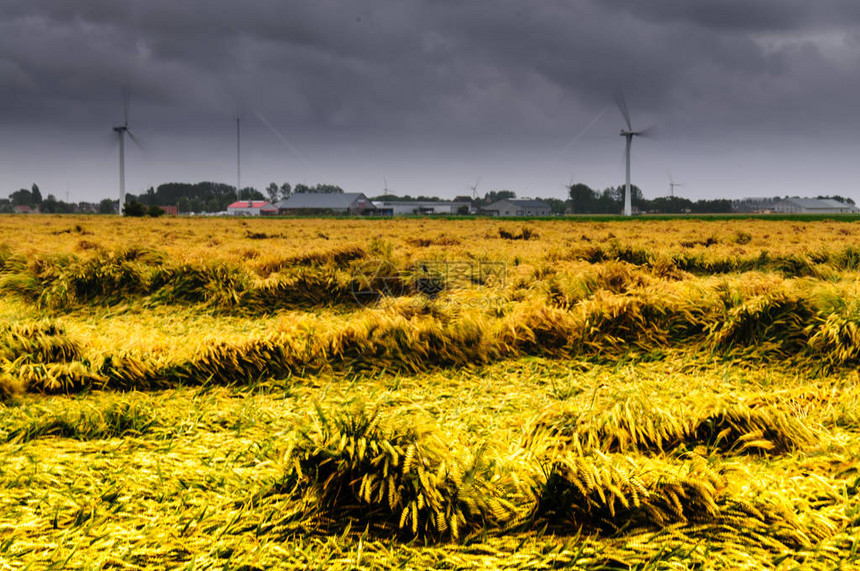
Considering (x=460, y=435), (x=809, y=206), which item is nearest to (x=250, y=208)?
(x=460, y=435)

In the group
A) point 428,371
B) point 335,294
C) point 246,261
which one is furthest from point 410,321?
point 246,261

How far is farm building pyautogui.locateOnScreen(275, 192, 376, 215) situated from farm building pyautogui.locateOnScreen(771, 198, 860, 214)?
134m

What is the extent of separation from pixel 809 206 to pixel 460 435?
209 m

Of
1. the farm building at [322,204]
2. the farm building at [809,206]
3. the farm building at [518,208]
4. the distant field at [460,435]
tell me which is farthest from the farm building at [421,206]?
the distant field at [460,435]

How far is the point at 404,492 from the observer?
5.63 ft

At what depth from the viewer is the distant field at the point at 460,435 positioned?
161 centimetres

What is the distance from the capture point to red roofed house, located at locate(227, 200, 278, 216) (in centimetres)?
14238

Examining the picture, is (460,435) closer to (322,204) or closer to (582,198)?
(322,204)

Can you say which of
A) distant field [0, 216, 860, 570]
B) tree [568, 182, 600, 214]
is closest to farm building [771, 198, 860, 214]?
tree [568, 182, 600, 214]

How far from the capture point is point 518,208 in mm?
150250

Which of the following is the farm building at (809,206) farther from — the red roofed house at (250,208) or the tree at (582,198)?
the red roofed house at (250,208)

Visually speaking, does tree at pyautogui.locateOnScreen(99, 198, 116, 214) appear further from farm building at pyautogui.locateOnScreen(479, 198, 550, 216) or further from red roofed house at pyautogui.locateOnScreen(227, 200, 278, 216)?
farm building at pyautogui.locateOnScreen(479, 198, 550, 216)

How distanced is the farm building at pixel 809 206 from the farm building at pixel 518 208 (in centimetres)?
7766

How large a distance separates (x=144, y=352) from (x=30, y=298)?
4.22 m
